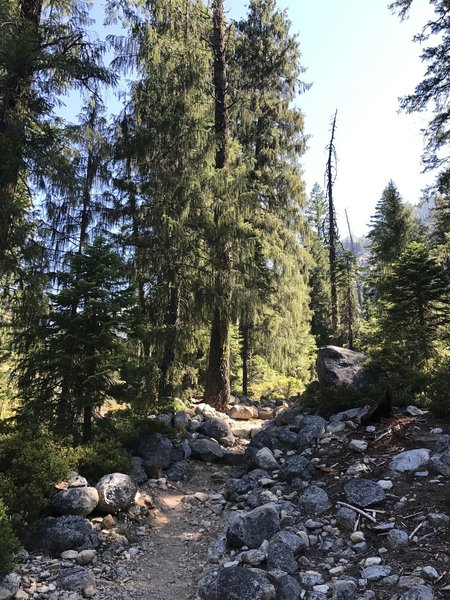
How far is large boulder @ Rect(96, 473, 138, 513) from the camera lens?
5.59 meters

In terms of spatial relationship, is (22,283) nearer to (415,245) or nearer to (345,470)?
(345,470)

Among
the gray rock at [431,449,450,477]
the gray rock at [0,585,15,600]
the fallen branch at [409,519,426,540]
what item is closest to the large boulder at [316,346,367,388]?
the gray rock at [431,449,450,477]

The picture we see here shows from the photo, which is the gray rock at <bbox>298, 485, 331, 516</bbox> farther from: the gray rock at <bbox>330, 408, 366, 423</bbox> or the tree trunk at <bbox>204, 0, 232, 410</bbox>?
the tree trunk at <bbox>204, 0, 232, 410</bbox>

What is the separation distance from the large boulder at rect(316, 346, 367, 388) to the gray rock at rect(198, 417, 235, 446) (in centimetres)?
224

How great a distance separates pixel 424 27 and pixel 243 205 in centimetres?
593

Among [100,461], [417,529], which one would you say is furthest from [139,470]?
[417,529]

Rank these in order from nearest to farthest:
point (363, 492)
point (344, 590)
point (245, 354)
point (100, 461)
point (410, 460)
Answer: point (344, 590), point (363, 492), point (410, 460), point (100, 461), point (245, 354)

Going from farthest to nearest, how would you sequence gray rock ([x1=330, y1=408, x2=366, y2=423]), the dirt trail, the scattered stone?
gray rock ([x1=330, y1=408, x2=366, y2=423]), the scattered stone, the dirt trail

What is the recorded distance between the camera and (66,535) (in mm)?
4852

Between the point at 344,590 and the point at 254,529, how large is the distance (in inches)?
54.3

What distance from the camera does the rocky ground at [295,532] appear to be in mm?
3883

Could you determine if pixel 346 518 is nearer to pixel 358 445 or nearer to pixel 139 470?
pixel 358 445

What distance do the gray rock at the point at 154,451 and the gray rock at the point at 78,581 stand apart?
279 cm

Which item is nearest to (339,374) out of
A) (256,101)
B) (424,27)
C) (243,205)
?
(243,205)
